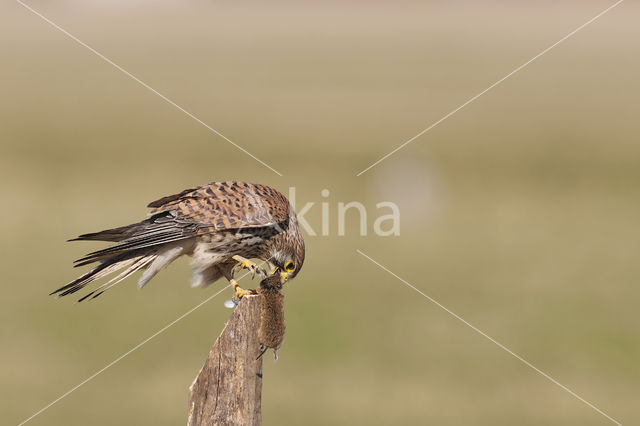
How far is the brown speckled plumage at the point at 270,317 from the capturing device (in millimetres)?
5281

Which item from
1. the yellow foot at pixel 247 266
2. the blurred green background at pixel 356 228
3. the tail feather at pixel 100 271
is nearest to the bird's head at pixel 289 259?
the yellow foot at pixel 247 266

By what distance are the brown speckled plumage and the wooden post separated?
0.14m

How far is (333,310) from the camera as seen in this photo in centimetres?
1730

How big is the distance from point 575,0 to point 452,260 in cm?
6710

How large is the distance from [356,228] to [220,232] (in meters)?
15.2

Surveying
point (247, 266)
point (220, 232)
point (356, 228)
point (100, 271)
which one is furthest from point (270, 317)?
point (356, 228)

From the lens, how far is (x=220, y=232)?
6.64m

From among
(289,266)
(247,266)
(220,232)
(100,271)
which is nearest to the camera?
(100,271)

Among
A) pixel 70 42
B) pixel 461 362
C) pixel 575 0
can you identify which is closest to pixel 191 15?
pixel 70 42

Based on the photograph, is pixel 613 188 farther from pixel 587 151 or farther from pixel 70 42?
pixel 70 42

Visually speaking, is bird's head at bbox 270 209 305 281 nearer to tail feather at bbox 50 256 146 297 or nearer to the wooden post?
tail feather at bbox 50 256 146 297

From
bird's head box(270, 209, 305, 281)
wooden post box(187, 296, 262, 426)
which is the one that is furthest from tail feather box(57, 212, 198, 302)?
wooden post box(187, 296, 262, 426)

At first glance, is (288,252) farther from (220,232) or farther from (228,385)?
(228,385)

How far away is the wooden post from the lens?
506 centimetres
